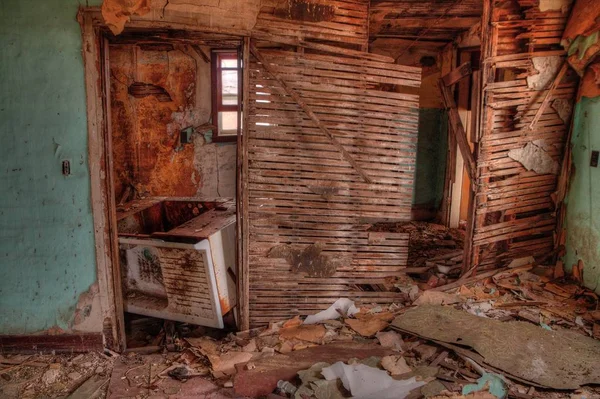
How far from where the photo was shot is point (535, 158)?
16.0 feet

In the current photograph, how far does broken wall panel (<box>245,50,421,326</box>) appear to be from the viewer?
13.1ft

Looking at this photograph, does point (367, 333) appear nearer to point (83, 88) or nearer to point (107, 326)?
point (107, 326)

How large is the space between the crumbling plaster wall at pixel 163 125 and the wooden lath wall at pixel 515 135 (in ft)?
14.0

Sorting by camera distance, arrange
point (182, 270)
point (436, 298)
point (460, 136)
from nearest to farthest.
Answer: point (182, 270)
point (436, 298)
point (460, 136)

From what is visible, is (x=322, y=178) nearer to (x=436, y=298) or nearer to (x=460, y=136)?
(x=436, y=298)

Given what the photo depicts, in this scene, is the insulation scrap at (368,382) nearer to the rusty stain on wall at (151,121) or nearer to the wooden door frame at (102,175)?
the wooden door frame at (102,175)

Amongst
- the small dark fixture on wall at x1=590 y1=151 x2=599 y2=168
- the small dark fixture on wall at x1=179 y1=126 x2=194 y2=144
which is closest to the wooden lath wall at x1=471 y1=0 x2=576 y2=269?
the small dark fixture on wall at x1=590 y1=151 x2=599 y2=168

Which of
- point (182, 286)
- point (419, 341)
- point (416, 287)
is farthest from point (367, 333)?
point (182, 286)

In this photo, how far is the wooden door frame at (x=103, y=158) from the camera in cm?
361

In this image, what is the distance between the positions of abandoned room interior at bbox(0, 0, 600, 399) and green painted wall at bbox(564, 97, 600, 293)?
20 mm

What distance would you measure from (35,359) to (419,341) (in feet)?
10.7

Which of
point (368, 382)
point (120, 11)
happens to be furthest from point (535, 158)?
point (120, 11)

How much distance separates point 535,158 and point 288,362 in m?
3.36

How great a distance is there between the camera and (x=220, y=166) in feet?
24.9
